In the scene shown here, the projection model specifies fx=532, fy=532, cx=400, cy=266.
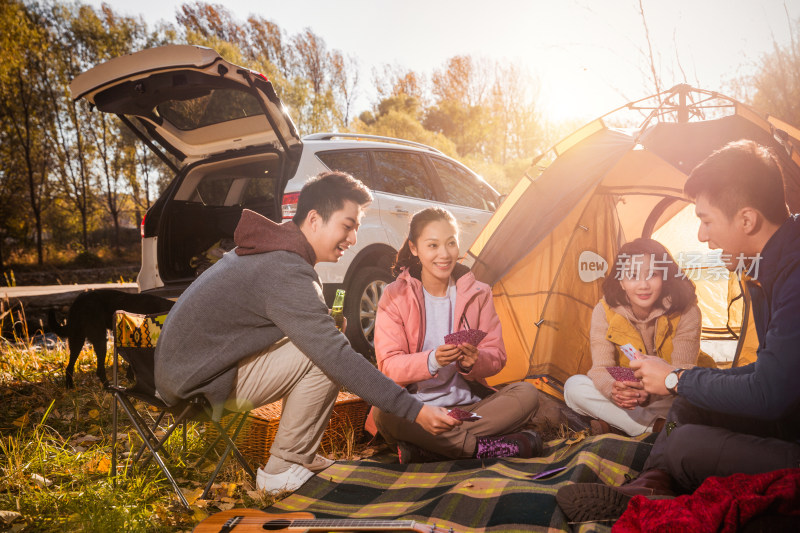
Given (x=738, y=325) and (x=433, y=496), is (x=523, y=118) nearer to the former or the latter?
(x=738, y=325)

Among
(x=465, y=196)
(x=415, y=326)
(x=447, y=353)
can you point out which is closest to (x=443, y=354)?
(x=447, y=353)

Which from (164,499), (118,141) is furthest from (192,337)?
(118,141)

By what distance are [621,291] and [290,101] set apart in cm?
1438

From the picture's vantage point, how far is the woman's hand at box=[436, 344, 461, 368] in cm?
247

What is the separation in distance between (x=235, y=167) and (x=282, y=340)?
211 cm

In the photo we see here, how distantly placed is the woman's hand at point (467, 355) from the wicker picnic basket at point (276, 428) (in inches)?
27.1

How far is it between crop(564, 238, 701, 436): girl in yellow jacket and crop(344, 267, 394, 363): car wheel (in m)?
1.61

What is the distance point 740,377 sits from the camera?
171 cm

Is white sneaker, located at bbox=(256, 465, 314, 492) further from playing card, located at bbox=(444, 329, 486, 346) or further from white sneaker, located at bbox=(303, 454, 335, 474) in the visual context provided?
playing card, located at bbox=(444, 329, 486, 346)

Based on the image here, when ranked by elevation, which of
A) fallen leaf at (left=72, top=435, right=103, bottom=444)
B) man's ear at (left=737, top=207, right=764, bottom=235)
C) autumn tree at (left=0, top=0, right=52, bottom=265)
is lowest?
fallen leaf at (left=72, top=435, right=103, bottom=444)

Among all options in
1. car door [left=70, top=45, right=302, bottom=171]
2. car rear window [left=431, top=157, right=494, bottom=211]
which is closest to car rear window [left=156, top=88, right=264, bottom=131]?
car door [left=70, top=45, right=302, bottom=171]

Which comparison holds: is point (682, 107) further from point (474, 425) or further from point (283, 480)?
point (283, 480)

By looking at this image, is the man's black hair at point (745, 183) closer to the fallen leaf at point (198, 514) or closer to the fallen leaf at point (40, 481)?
the fallen leaf at point (198, 514)

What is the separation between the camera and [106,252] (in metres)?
17.5
